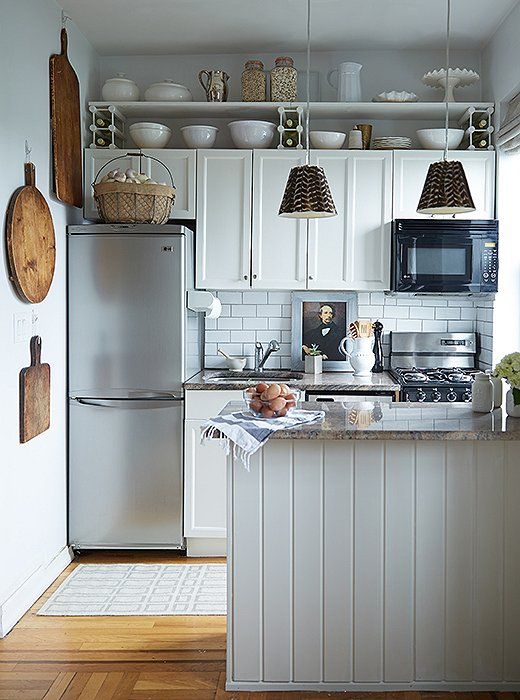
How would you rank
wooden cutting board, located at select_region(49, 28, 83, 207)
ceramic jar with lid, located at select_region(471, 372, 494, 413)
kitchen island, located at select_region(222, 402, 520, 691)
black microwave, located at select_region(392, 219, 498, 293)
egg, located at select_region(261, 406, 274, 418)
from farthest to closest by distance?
black microwave, located at select_region(392, 219, 498, 293) < wooden cutting board, located at select_region(49, 28, 83, 207) < ceramic jar with lid, located at select_region(471, 372, 494, 413) < egg, located at select_region(261, 406, 274, 418) < kitchen island, located at select_region(222, 402, 520, 691)

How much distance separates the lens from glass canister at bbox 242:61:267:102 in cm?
486

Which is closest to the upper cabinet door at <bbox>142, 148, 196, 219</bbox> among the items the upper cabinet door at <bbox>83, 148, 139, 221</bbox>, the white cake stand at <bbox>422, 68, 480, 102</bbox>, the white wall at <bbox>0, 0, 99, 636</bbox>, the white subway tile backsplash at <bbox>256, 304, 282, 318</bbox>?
the upper cabinet door at <bbox>83, 148, 139, 221</bbox>

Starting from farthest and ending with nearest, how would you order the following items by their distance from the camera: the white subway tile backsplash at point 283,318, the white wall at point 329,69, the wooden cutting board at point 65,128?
the white subway tile backsplash at point 283,318
the white wall at point 329,69
the wooden cutting board at point 65,128

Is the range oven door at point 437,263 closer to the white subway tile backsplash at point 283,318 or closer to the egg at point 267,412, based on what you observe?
the white subway tile backsplash at point 283,318

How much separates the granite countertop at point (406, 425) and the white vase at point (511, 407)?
0.03 metres

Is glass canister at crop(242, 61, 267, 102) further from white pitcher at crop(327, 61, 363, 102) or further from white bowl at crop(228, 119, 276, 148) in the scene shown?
white pitcher at crop(327, 61, 363, 102)

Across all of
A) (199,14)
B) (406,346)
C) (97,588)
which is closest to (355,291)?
(406,346)

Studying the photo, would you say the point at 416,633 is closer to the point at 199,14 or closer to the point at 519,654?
the point at 519,654

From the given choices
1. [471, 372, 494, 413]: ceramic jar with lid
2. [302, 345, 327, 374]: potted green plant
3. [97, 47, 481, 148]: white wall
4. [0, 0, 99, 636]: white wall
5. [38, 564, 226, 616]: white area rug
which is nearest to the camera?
[471, 372, 494, 413]: ceramic jar with lid

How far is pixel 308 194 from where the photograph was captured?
3033 millimetres

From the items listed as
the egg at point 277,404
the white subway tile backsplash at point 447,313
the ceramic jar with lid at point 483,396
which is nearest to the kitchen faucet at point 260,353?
the white subway tile backsplash at point 447,313

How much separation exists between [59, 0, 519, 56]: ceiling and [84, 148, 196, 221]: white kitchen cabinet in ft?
2.10

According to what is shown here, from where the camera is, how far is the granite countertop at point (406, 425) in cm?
286

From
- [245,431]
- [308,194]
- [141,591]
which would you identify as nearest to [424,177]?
[308,194]
